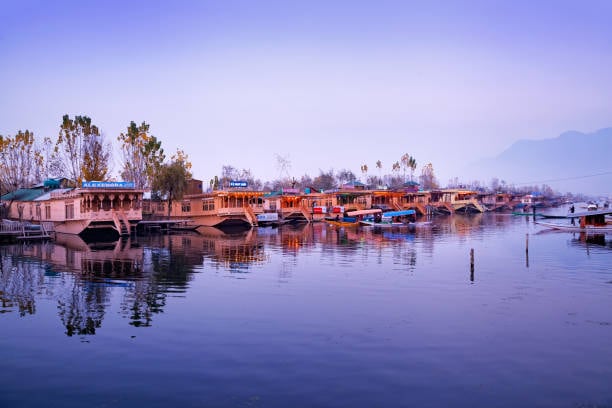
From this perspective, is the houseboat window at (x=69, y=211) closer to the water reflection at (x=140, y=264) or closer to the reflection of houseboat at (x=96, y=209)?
the reflection of houseboat at (x=96, y=209)

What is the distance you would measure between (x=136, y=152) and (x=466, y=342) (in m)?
84.8

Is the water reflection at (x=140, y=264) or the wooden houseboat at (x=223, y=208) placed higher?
the wooden houseboat at (x=223, y=208)

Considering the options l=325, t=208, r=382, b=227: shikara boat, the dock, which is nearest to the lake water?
the dock

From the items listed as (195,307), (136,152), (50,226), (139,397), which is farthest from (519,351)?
(136,152)

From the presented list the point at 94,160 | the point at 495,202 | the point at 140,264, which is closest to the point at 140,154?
the point at 94,160

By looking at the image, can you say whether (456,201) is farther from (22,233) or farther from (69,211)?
(22,233)

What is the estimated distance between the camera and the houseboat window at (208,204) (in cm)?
8331

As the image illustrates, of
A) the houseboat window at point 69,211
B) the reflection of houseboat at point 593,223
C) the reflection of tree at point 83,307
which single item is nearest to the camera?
the reflection of tree at point 83,307

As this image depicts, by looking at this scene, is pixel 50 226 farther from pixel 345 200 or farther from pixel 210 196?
pixel 345 200

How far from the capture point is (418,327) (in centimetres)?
1917

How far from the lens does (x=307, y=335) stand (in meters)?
18.2

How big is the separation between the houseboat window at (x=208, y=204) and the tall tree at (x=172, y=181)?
398 cm

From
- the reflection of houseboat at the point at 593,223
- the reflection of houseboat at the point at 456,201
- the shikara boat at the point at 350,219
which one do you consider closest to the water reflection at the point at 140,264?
the reflection of houseboat at the point at 593,223

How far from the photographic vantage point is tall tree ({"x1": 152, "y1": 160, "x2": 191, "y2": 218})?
3204 inches
